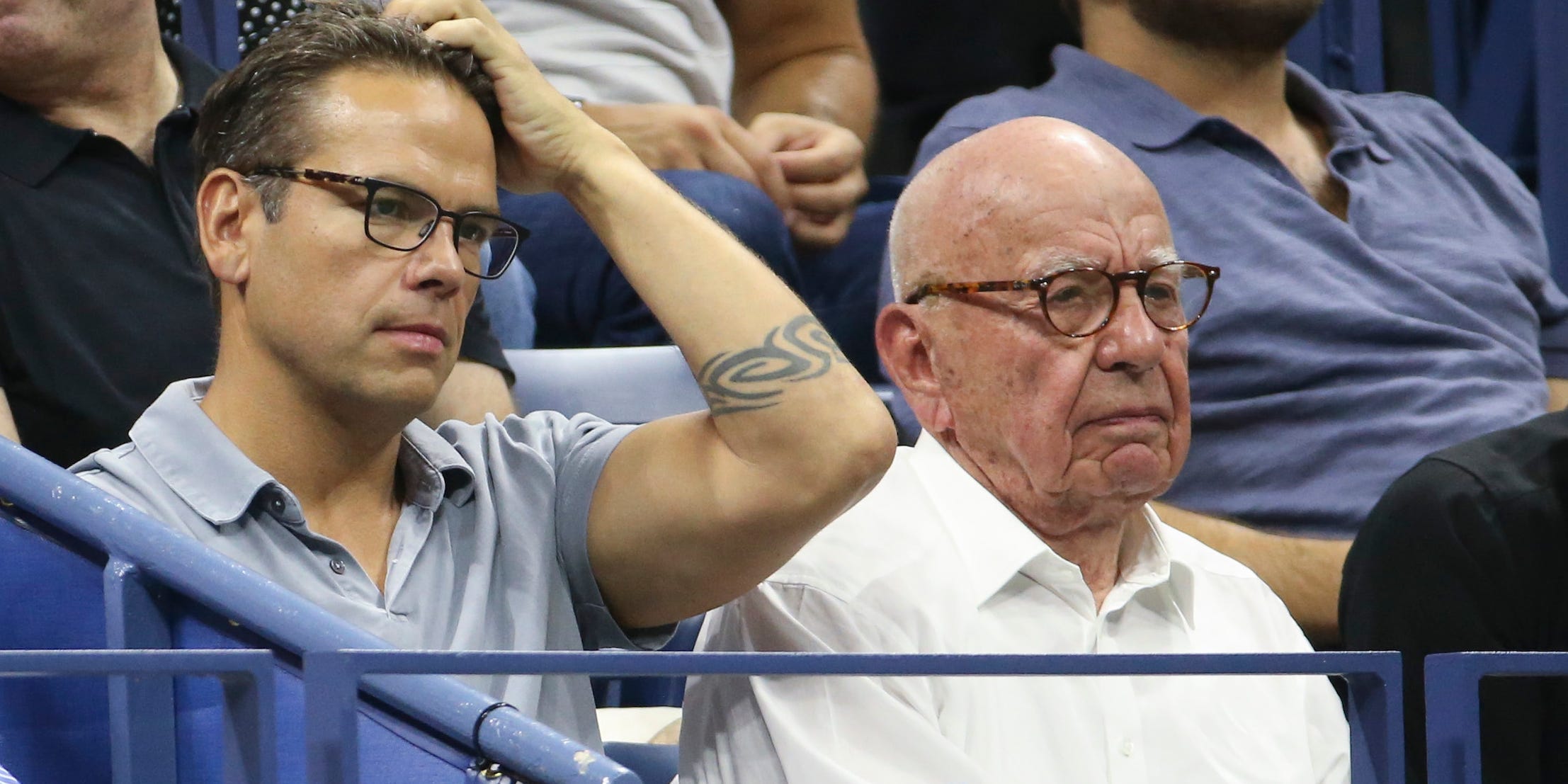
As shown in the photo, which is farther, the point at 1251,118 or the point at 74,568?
the point at 1251,118

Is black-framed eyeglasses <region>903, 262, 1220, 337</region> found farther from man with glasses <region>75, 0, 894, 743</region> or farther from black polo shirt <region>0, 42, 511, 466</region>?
black polo shirt <region>0, 42, 511, 466</region>

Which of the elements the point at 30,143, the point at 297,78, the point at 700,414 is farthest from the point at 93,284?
the point at 700,414

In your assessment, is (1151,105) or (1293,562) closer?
(1293,562)

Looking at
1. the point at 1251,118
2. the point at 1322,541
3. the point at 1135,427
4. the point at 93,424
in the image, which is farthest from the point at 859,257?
the point at 93,424

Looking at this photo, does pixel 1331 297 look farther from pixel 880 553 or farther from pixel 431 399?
pixel 431 399

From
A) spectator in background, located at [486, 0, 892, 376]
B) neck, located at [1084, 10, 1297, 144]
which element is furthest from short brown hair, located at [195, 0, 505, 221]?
neck, located at [1084, 10, 1297, 144]

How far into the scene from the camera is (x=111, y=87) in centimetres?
189

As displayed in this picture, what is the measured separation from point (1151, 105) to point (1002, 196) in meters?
0.76

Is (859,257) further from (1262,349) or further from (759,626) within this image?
(759,626)

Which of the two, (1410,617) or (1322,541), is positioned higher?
(1410,617)

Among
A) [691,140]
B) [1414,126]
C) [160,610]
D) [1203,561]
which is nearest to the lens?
[160,610]

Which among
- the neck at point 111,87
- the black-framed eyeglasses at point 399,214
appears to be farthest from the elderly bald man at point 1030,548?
the neck at point 111,87

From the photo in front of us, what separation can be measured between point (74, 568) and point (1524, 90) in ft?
8.12

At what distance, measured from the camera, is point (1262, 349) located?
207cm
